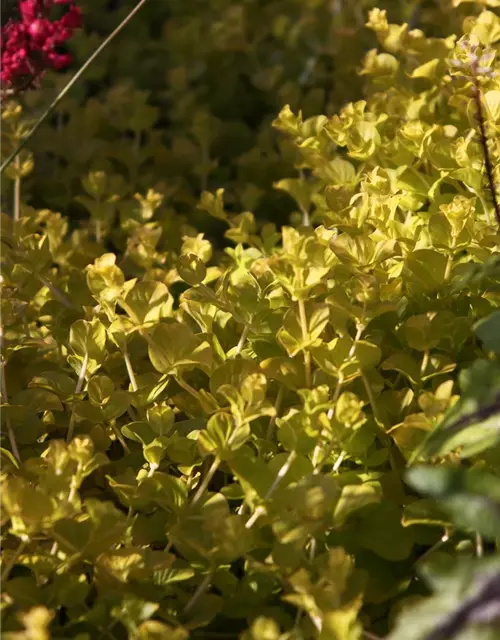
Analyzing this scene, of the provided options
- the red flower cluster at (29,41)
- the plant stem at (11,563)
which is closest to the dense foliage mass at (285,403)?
the plant stem at (11,563)

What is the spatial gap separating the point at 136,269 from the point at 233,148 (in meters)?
0.60

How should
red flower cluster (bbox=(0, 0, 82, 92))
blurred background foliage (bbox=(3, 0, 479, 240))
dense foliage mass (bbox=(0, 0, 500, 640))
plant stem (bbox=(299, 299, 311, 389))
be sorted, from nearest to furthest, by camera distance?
dense foliage mass (bbox=(0, 0, 500, 640)), plant stem (bbox=(299, 299, 311, 389)), red flower cluster (bbox=(0, 0, 82, 92)), blurred background foliage (bbox=(3, 0, 479, 240))

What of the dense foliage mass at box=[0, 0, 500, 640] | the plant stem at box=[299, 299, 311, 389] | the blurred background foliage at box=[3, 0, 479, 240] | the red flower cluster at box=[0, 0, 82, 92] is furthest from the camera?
the blurred background foliage at box=[3, 0, 479, 240]

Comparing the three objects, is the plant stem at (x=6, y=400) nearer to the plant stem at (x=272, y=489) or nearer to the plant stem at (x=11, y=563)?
the plant stem at (x=11, y=563)

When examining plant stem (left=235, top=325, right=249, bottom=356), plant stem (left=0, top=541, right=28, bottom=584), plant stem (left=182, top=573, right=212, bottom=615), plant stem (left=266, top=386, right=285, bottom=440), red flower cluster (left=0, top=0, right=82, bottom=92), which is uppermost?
red flower cluster (left=0, top=0, right=82, bottom=92)

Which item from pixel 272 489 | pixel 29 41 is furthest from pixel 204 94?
pixel 272 489

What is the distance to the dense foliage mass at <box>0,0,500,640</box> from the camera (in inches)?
33.2

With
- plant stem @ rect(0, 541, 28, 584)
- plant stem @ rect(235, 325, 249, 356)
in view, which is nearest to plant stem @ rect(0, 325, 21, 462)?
plant stem @ rect(0, 541, 28, 584)

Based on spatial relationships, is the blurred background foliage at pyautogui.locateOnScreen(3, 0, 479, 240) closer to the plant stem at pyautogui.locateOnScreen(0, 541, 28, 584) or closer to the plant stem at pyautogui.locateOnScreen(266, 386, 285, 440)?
the plant stem at pyautogui.locateOnScreen(266, 386, 285, 440)

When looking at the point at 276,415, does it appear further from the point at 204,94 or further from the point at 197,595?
the point at 204,94

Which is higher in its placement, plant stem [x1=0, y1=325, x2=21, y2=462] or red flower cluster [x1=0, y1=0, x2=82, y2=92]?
red flower cluster [x1=0, y1=0, x2=82, y2=92]

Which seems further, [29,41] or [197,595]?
[29,41]

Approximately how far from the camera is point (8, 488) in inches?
33.0

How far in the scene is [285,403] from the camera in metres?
1.10
